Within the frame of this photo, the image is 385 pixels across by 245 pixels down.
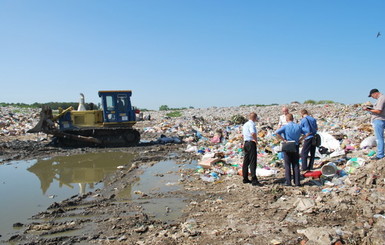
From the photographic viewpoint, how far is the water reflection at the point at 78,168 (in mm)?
7234

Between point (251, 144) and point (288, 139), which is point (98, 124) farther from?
point (288, 139)

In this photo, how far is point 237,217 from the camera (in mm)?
4207

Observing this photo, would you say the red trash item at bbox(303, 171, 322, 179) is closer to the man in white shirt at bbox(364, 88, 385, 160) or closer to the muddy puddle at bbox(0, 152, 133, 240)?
the man in white shirt at bbox(364, 88, 385, 160)

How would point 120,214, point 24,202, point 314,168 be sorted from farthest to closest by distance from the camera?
point 314,168 < point 24,202 < point 120,214

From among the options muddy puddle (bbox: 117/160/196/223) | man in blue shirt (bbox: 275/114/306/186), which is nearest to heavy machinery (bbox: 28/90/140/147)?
muddy puddle (bbox: 117/160/196/223)

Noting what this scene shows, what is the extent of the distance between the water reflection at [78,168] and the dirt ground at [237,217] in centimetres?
152

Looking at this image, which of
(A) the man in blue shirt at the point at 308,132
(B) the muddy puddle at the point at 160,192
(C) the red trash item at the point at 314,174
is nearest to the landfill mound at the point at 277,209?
(C) the red trash item at the point at 314,174

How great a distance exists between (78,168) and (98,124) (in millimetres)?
4047

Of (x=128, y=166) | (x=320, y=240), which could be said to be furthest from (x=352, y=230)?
(x=128, y=166)

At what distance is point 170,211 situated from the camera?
4762 mm

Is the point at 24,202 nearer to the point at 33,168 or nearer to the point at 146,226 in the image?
the point at 146,226

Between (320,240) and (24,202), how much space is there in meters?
4.99

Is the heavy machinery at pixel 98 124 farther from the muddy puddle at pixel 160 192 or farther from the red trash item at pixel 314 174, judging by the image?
the red trash item at pixel 314 174

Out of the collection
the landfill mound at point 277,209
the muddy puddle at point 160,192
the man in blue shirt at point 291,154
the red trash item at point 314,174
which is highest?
the man in blue shirt at point 291,154
